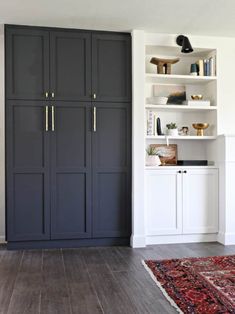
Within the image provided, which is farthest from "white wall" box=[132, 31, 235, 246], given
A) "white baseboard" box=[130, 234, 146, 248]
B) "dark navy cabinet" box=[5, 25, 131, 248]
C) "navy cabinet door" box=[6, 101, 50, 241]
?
"navy cabinet door" box=[6, 101, 50, 241]

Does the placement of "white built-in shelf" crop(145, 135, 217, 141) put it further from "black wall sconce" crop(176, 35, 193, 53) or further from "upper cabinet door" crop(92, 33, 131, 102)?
"black wall sconce" crop(176, 35, 193, 53)

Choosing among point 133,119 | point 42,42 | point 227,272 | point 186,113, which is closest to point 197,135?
point 186,113

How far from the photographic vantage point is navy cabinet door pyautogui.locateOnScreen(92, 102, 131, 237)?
4.06 meters

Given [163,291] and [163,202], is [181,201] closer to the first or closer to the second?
[163,202]

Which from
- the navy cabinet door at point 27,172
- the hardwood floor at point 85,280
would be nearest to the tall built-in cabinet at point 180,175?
the hardwood floor at point 85,280

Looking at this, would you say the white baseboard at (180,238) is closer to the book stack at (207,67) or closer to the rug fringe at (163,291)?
the rug fringe at (163,291)

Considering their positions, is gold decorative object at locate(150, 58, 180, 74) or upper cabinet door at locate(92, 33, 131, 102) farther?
Result: gold decorative object at locate(150, 58, 180, 74)

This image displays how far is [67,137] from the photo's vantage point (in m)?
3.99

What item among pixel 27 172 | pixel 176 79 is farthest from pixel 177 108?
pixel 27 172

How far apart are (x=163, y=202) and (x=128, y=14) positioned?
83.4 inches

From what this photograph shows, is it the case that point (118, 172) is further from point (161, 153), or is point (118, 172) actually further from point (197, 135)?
point (197, 135)

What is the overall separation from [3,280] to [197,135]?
2.81 m

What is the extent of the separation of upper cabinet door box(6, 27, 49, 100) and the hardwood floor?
176 cm

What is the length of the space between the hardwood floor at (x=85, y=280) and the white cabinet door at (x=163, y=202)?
229 millimetres
